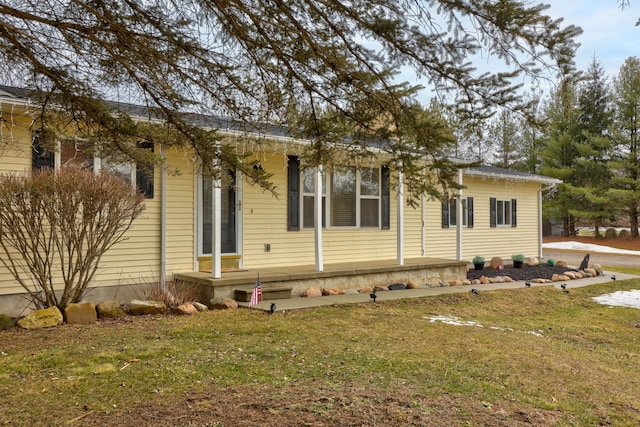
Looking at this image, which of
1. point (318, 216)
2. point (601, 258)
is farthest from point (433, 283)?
point (601, 258)

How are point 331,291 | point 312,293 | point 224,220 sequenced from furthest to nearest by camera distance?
point 224,220
point 331,291
point 312,293

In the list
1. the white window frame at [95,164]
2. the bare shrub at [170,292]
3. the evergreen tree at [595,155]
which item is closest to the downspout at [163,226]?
the bare shrub at [170,292]

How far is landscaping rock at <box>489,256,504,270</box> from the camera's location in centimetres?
1491

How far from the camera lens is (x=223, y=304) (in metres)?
8.07

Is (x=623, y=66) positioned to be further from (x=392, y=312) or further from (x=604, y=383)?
(x=604, y=383)

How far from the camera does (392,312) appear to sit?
8188 mm

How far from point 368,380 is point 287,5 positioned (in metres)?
3.03

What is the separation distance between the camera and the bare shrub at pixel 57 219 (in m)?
6.71

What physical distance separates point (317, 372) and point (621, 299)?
29.2 ft

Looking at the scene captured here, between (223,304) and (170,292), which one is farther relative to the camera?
(170,292)

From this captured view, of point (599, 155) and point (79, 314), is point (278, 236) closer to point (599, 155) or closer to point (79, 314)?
point (79, 314)

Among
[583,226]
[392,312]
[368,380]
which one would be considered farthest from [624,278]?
[583,226]

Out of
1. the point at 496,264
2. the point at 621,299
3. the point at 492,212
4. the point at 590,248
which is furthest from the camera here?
the point at 590,248

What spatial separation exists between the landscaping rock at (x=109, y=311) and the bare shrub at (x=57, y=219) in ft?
1.12
